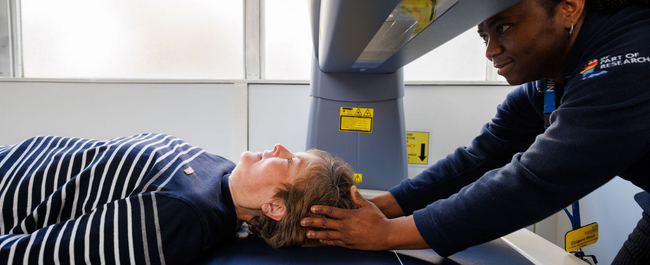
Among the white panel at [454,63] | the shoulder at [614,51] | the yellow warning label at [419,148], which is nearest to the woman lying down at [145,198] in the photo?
the shoulder at [614,51]

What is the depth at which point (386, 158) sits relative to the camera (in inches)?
53.2

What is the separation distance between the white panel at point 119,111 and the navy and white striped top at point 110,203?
74 cm

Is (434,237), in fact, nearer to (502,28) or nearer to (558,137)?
(558,137)

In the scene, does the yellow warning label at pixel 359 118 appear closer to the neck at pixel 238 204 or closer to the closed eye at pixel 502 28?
the neck at pixel 238 204

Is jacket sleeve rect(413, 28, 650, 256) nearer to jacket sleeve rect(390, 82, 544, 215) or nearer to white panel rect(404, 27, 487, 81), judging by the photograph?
jacket sleeve rect(390, 82, 544, 215)

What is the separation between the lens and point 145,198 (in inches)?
28.5

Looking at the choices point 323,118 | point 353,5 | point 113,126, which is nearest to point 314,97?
point 323,118

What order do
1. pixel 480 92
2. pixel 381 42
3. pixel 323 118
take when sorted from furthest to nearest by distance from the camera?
pixel 480 92 < pixel 323 118 < pixel 381 42

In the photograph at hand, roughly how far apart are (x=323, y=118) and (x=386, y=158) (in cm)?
31

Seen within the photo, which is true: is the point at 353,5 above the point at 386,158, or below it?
above

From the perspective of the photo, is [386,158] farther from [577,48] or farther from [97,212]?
[97,212]

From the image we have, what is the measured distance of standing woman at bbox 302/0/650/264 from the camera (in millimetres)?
526

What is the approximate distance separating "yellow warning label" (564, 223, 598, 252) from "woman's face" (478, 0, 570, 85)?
403mm

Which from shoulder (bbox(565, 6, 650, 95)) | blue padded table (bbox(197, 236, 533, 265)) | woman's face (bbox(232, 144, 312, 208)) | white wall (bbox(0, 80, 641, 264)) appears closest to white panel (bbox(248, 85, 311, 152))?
white wall (bbox(0, 80, 641, 264))
